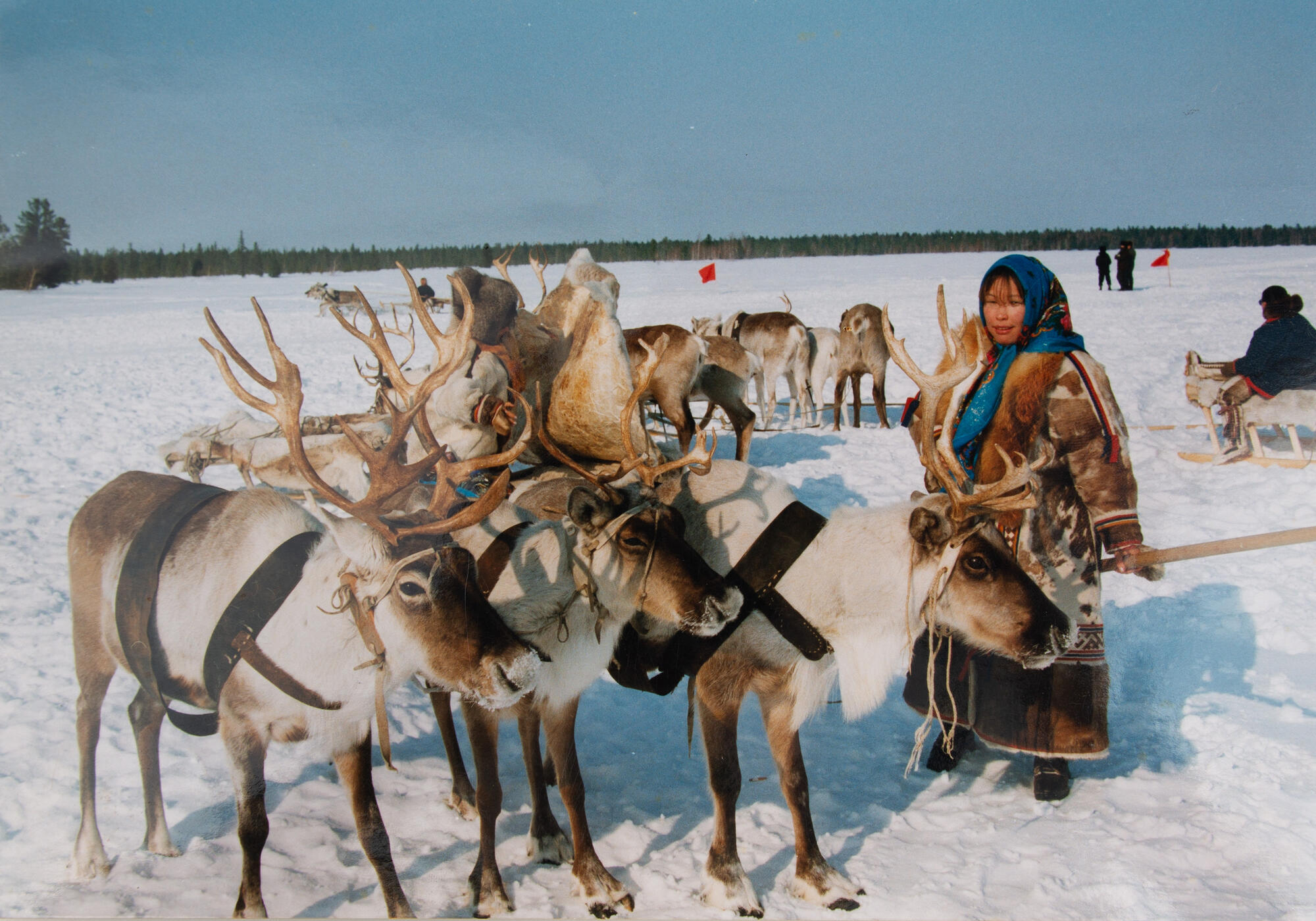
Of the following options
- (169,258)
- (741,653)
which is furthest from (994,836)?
(169,258)

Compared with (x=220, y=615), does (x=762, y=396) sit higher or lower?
higher

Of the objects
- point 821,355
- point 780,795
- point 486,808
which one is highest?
point 821,355

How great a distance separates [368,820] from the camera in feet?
8.17

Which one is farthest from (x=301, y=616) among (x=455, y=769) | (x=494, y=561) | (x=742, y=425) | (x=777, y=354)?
(x=777, y=354)

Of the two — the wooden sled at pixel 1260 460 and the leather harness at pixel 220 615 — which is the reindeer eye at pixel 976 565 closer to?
the leather harness at pixel 220 615

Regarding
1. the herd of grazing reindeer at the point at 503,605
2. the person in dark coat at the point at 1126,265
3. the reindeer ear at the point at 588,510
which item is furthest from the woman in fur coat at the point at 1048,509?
the person in dark coat at the point at 1126,265

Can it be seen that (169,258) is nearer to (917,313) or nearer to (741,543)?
(741,543)

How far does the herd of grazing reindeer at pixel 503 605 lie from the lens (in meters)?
2.37

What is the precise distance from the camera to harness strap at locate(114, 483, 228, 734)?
2549 mm

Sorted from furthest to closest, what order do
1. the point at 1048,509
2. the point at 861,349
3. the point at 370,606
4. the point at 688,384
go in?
the point at 861,349 < the point at 688,384 < the point at 1048,509 < the point at 370,606

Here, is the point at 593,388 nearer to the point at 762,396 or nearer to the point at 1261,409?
the point at 1261,409

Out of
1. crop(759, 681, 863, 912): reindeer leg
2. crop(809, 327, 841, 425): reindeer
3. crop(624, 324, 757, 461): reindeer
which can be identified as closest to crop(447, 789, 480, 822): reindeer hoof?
crop(759, 681, 863, 912): reindeer leg

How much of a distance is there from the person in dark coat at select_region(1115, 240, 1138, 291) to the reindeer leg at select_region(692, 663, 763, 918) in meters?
21.8

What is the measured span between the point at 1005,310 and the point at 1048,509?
2.56 ft
